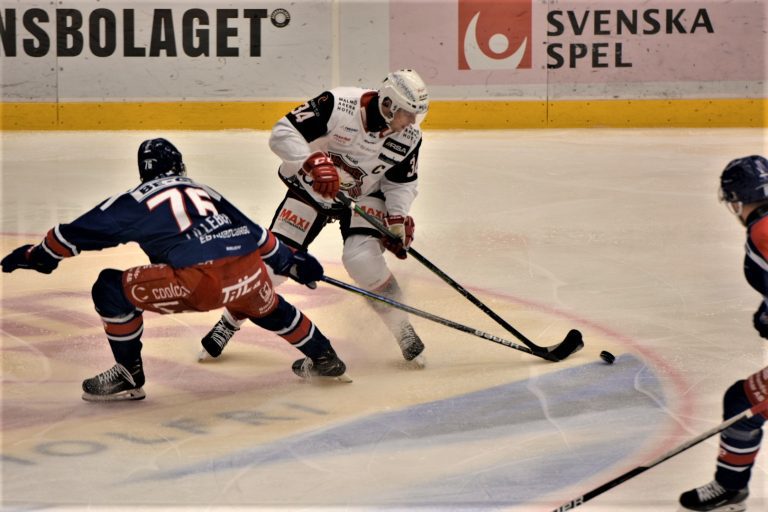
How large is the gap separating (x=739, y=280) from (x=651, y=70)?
427cm

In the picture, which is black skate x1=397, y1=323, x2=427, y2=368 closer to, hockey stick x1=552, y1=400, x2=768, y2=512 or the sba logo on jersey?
hockey stick x1=552, y1=400, x2=768, y2=512

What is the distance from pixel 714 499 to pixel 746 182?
737 millimetres

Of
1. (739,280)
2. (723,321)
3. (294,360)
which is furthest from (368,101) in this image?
(739,280)

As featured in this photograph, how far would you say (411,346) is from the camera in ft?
13.3

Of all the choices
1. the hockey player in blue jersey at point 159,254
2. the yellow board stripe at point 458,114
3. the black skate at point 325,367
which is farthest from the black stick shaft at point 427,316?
the yellow board stripe at point 458,114

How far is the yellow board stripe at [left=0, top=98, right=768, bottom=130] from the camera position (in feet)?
28.7

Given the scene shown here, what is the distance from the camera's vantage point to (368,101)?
408 centimetres

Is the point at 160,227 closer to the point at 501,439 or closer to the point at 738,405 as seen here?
the point at 501,439

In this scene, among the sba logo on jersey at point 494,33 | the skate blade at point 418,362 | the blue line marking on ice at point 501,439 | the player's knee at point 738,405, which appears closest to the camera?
the player's knee at point 738,405

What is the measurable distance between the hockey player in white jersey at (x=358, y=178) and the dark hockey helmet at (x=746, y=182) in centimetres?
139

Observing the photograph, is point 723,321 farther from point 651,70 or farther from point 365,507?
point 651,70

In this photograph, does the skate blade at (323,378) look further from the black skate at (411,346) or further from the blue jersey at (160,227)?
the blue jersey at (160,227)

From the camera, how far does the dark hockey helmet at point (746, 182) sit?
2660mm

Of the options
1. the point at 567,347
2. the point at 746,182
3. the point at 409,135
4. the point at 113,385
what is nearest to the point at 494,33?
the point at 409,135
